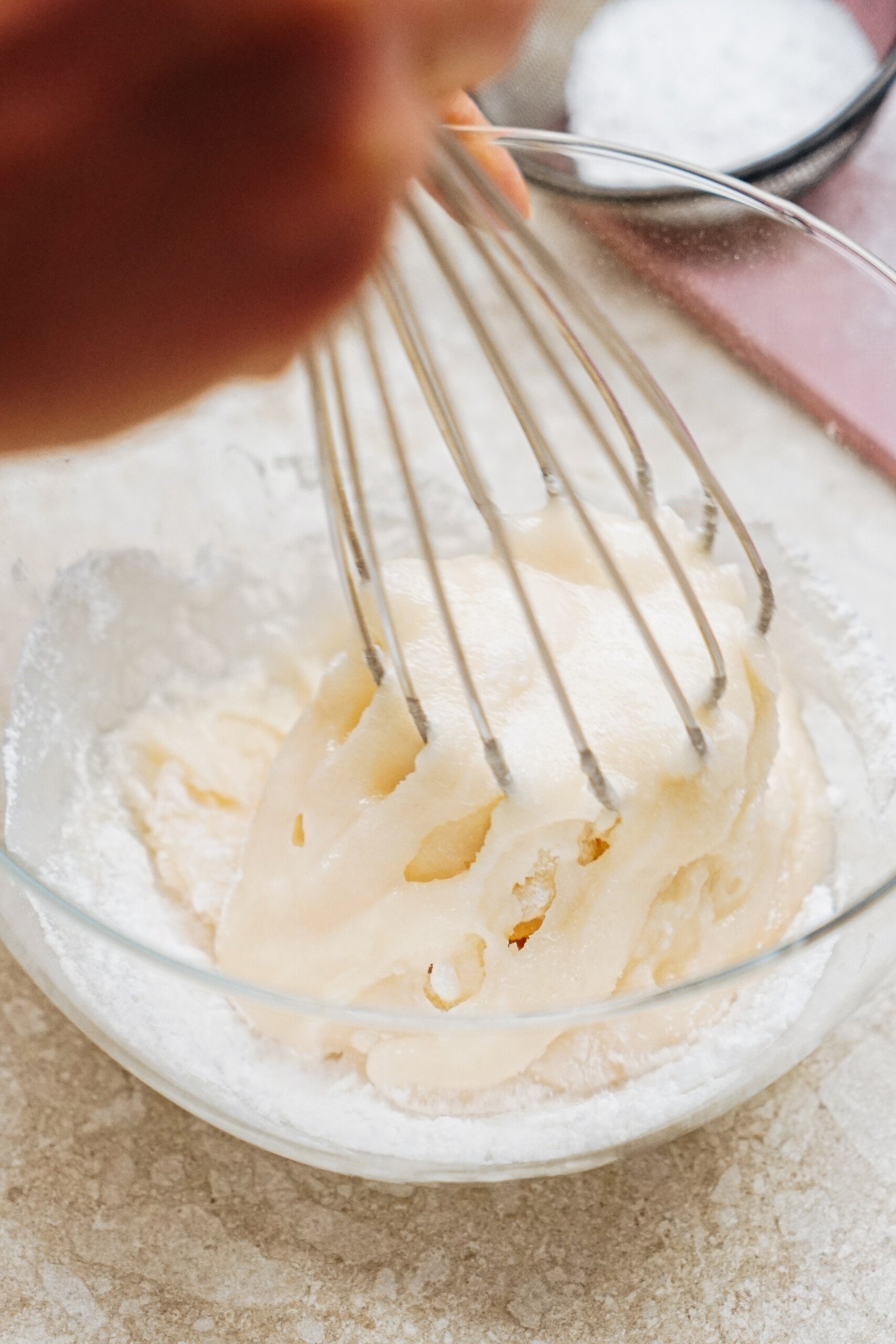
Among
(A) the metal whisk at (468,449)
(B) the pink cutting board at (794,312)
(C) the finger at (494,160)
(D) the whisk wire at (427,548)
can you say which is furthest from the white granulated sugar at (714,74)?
(D) the whisk wire at (427,548)

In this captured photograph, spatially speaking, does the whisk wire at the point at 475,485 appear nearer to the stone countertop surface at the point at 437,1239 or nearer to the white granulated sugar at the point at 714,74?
the stone countertop surface at the point at 437,1239

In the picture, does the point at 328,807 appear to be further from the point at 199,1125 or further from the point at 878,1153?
the point at 878,1153

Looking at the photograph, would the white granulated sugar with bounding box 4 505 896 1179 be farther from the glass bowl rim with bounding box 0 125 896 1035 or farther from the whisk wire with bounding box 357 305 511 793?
the whisk wire with bounding box 357 305 511 793

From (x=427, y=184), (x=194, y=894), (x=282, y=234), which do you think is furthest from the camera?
(x=194, y=894)

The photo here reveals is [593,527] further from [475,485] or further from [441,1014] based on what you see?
[441,1014]

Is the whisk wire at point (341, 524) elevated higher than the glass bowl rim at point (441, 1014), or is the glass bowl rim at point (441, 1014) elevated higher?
the whisk wire at point (341, 524)

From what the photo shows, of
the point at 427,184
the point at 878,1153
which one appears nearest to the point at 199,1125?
the point at 878,1153
